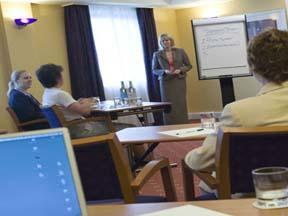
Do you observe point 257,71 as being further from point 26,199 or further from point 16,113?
point 16,113

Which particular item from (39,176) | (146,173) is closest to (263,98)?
(146,173)

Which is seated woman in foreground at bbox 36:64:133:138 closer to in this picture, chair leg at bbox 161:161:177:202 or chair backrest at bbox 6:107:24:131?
chair backrest at bbox 6:107:24:131

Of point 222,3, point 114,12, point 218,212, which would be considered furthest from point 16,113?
point 222,3

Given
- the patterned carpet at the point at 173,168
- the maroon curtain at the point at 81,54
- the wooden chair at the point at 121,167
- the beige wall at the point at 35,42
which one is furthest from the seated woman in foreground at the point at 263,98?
the maroon curtain at the point at 81,54

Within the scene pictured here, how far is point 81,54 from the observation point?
7.87 meters

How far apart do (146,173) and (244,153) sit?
53cm

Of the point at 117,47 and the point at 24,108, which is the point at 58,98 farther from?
the point at 117,47

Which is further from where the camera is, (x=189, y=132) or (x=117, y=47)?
(x=117, y=47)

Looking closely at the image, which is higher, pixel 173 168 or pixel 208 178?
pixel 208 178

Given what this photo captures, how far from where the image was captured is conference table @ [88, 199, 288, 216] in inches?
53.0

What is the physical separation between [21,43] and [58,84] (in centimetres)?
222

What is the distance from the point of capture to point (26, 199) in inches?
51.4

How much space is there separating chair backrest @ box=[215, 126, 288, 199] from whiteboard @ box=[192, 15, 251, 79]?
6551 mm

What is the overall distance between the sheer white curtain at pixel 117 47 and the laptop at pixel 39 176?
7.01 meters
